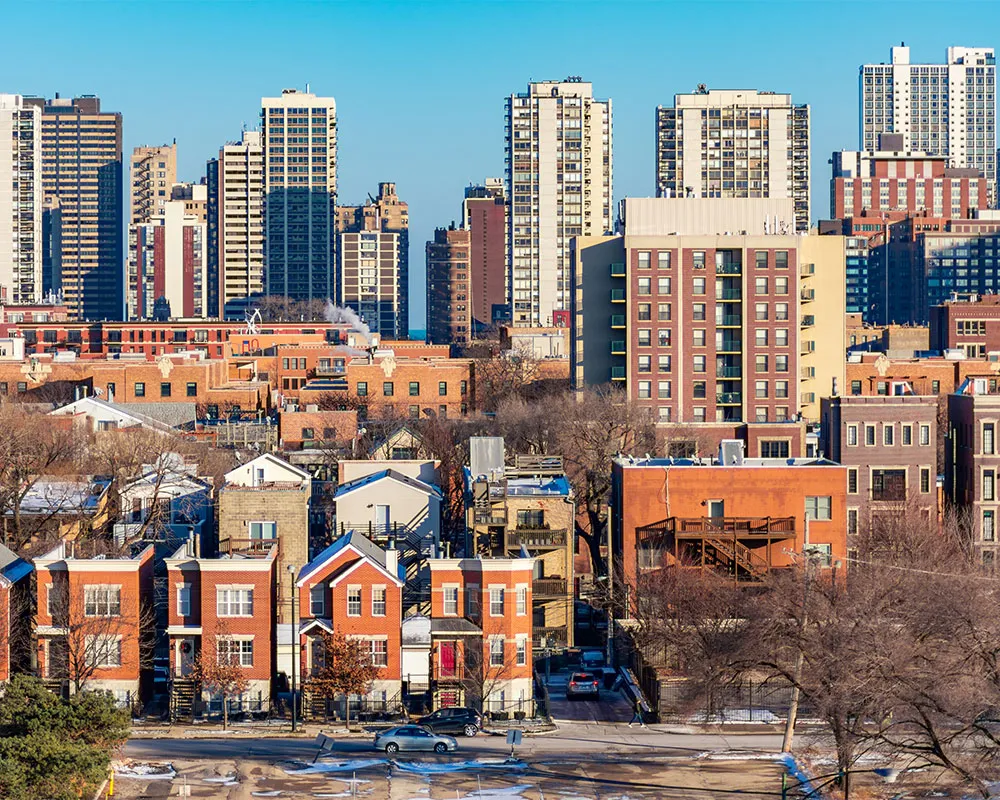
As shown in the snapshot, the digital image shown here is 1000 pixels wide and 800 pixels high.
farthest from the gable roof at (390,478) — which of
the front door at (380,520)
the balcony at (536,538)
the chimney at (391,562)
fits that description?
the chimney at (391,562)

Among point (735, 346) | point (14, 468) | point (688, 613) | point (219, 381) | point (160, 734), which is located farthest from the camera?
point (219, 381)

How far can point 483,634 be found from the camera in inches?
2406

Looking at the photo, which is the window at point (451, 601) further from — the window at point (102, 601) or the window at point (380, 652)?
the window at point (102, 601)

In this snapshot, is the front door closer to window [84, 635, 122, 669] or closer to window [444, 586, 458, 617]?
window [444, 586, 458, 617]

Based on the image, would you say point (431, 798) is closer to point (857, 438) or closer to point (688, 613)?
point (688, 613)

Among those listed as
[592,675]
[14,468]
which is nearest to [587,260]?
[14,468]

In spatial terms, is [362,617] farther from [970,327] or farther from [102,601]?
[970,327]

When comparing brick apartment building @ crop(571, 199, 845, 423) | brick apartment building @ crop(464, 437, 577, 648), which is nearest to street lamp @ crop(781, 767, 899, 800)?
brick apartment building @ crop(464, 437, 577, 648)

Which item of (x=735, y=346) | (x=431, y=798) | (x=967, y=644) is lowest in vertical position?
(x=431, y=798)

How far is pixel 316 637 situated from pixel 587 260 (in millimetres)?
59708

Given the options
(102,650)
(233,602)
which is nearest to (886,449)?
(233,602)

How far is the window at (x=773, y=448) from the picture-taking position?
100562 millimetres

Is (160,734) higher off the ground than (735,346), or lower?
lower

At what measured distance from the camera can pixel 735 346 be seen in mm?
115375
